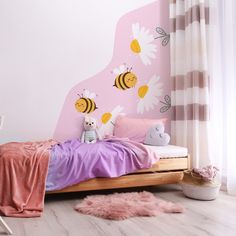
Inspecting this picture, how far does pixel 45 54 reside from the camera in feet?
11.3

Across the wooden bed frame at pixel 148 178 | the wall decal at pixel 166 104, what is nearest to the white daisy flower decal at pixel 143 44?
the wall decal at pixel 166 104

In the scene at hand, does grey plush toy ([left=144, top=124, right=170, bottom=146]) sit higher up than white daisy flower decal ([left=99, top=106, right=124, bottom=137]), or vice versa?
white daisy flower decal ([left=99, top=106, right=124, bottom=137])

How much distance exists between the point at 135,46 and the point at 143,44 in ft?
0.35

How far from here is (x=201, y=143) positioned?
319 cm

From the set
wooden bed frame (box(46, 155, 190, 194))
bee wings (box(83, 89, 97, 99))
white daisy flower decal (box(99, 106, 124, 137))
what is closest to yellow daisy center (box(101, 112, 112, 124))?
white daisy flower decal (box(99, 106, 124, 137))

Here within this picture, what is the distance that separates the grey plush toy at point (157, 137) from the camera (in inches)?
126

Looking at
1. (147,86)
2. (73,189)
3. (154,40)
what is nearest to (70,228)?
(73,189)

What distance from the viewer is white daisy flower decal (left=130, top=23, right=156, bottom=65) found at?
3723 millimetres

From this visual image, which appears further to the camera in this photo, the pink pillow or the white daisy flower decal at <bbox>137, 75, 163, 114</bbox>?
the white daisy flower decal at <bbox>137, 75, 163, 114</bbox>

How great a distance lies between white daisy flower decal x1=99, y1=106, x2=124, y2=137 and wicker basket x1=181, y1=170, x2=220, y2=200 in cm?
122

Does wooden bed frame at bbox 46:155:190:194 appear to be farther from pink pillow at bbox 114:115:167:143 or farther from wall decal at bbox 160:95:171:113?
wall decal at bbox 160:95:171:113

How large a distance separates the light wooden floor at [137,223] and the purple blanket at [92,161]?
0.24 meters

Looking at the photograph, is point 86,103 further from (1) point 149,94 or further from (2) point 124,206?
(2) point 124,206

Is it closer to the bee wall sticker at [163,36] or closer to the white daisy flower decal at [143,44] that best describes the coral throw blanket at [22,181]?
the white daisy flower decal at [143,44]
